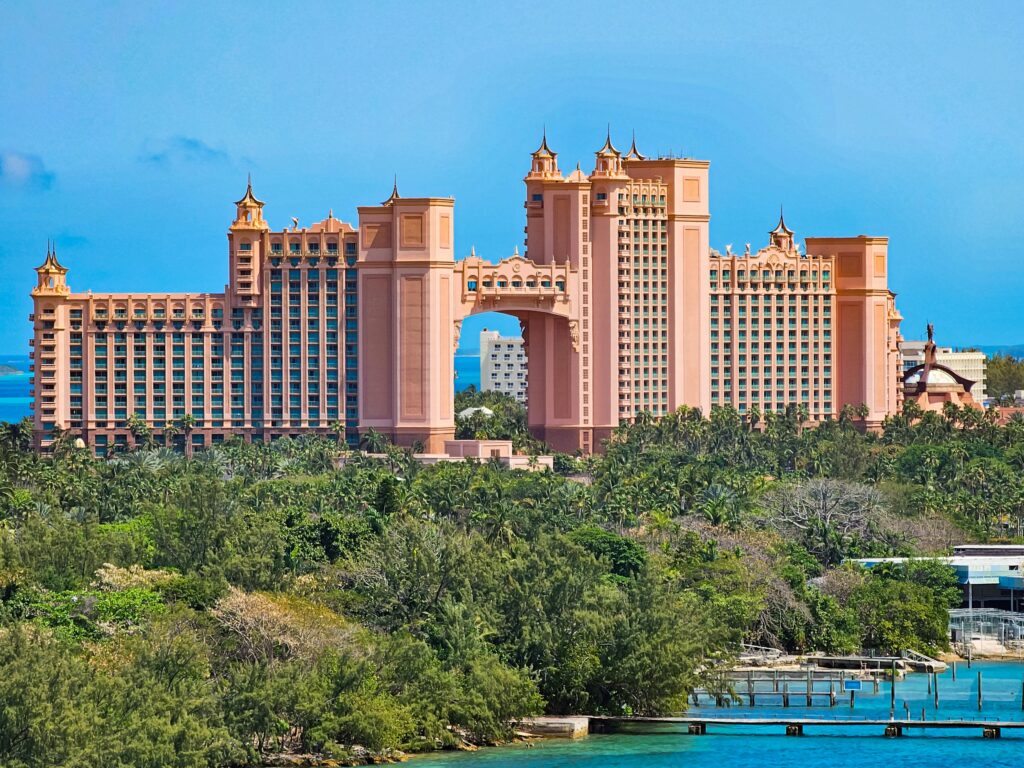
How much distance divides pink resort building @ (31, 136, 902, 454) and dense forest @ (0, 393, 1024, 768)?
27.3m

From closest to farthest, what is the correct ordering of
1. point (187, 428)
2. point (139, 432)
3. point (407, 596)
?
point (407, 596) → point (139, 432) → point (187, 428)

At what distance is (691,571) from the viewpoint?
99875 mm

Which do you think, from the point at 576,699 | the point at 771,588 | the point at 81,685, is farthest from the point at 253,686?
the point at 771,588

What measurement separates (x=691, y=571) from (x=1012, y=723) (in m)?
19.3

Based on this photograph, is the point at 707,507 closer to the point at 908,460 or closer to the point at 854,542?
the point at 854,542

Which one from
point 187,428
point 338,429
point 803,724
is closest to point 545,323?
point 338,429

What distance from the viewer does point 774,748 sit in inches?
3194

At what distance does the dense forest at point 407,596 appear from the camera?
238ft

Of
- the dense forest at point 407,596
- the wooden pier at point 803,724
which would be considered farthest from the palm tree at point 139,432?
the wooden pier at point 803,724

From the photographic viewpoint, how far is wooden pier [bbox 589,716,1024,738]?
8206 cm

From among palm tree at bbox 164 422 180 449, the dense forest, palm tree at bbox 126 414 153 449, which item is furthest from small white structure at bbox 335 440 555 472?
the dense forest

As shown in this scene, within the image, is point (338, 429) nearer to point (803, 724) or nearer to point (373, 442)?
point (373, 442)

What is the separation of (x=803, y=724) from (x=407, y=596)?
13.1 metres

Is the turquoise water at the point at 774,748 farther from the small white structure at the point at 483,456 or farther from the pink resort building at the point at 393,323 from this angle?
the pink resort building at the point at 393,323
